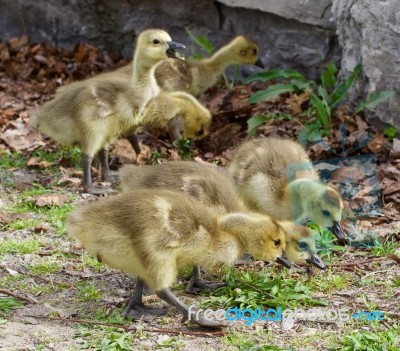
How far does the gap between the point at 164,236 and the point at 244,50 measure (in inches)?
158

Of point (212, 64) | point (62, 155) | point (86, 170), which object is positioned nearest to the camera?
point (86, 170)

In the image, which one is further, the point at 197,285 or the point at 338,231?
the point at 338,231

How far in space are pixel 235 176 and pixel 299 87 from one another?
212 centimetres

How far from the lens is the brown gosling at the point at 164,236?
3.91 meters

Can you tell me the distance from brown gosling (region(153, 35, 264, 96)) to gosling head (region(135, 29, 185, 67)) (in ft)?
3.38

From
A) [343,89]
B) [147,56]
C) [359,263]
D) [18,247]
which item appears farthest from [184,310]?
[343,89]

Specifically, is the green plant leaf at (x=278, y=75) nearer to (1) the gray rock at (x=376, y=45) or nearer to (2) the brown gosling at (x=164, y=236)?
(1) the gray rock at (x=376, y=45)

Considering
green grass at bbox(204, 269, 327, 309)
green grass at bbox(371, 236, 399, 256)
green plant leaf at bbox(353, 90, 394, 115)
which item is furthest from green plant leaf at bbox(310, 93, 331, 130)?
green grass at bbox(204, 269, 327, 309)

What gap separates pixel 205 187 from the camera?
14.9 feet

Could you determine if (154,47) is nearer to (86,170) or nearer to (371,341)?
(86,170)

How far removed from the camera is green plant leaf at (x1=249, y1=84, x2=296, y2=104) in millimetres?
6891

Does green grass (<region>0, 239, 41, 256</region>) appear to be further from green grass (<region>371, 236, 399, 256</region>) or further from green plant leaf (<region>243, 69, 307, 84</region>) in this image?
green plant leaf (<region>243, 69, 307, 84</region>)

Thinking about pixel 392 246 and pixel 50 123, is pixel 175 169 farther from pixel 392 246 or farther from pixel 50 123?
pixel 50 123

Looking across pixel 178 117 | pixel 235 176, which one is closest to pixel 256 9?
pixel 178 117
